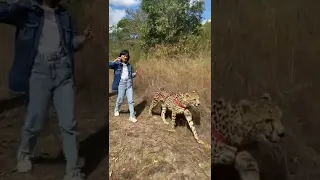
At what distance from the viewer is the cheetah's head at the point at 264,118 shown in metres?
1.61

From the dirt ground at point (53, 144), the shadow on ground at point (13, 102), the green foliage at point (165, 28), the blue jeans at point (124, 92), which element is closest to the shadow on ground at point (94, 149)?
the dirt ground at point (53, 144)

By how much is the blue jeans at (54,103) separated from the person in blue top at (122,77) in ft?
0.93

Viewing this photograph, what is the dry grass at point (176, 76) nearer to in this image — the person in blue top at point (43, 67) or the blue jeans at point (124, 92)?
the blue jeans at point (124, 92)

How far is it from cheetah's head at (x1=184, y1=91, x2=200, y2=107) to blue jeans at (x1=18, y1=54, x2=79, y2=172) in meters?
0.61

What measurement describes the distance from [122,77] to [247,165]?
28.4 inches

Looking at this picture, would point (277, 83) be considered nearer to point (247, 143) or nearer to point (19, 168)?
point (247, 143)

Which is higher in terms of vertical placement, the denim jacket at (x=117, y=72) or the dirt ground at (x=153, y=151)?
the denim jacket at (x=117, y=72)

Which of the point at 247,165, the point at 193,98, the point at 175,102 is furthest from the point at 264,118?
the point at 175,102

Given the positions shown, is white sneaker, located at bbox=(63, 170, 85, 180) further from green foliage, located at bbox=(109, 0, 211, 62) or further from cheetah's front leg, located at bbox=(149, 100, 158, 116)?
green foliage, located at bbox=(109, 0, 211, 62)

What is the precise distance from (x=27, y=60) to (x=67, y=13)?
256mm

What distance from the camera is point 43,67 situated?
58.1 inches

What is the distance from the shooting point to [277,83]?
1.61 metres

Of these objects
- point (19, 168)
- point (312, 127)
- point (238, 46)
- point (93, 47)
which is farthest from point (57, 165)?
point (312, 127)

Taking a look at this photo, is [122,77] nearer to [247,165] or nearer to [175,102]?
[175,102]
